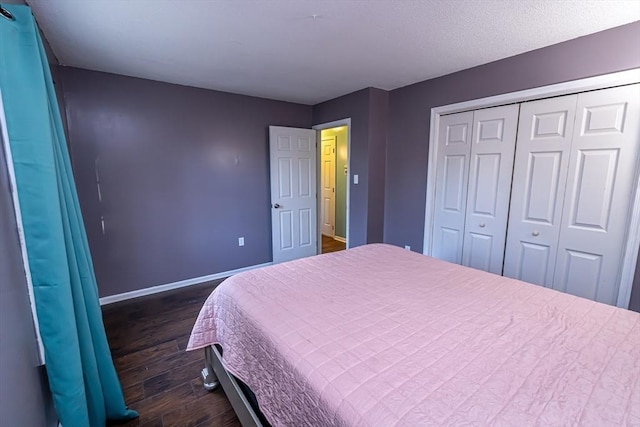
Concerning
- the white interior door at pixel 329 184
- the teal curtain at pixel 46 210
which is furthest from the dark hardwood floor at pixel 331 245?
the teal curtain at pixel 46 210

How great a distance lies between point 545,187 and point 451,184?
80 cm

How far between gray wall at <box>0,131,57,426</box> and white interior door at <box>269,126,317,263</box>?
2763mm

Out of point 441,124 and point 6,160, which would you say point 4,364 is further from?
point 441,124

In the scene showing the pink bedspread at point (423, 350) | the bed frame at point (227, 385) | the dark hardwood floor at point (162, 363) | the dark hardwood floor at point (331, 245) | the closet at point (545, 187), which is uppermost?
the closet at point (545, 187)

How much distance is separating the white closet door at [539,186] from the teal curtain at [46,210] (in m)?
3.17

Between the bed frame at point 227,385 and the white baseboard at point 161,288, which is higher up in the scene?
the bed frame at point 227,385

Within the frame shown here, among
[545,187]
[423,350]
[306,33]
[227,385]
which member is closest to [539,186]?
[545,187]

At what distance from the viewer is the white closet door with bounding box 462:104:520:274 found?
8.27 ft

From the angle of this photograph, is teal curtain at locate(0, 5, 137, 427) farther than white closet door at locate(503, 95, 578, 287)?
No

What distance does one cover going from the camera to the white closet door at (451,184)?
282 cm

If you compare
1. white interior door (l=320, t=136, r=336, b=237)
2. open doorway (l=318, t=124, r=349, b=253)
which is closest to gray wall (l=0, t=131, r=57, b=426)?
open doorway (l=318, t=124, r=349, b=253)

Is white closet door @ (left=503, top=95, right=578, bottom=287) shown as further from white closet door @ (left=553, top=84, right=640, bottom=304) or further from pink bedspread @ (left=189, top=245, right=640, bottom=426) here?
pink bedspread @ (left=189, top=245, right=640, bottom=426)

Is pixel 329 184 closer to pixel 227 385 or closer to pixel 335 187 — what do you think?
pixel 335 187

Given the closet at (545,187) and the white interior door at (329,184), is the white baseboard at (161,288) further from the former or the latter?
the closet at (545,187)
